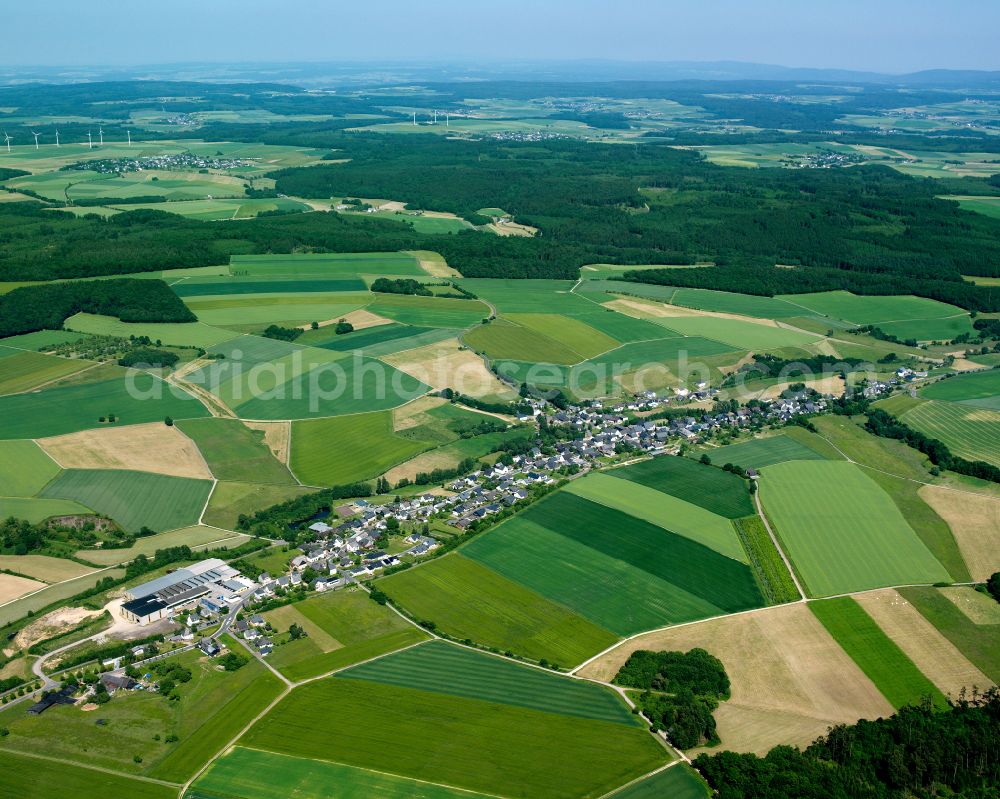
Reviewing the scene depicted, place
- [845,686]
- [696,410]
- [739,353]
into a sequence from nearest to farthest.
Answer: [845,686], [696,410], [739,353]

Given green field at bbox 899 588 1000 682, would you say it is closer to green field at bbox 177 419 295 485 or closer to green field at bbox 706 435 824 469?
green field at bbox 706 435 824 469

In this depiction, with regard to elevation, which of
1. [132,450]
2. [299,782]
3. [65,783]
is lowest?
[65,783]

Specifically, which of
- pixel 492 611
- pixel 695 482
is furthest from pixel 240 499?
pixel 695 482

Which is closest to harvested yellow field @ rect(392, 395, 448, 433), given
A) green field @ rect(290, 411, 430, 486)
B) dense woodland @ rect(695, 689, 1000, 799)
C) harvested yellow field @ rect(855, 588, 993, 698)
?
green field @ rect(290, 411, 430, 486)

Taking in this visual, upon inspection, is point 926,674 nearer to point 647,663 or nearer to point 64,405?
point 647,663

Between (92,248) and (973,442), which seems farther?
(92,248)

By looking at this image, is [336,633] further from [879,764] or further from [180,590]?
[879,764]

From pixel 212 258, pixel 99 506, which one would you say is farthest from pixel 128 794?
pixel 212 258
